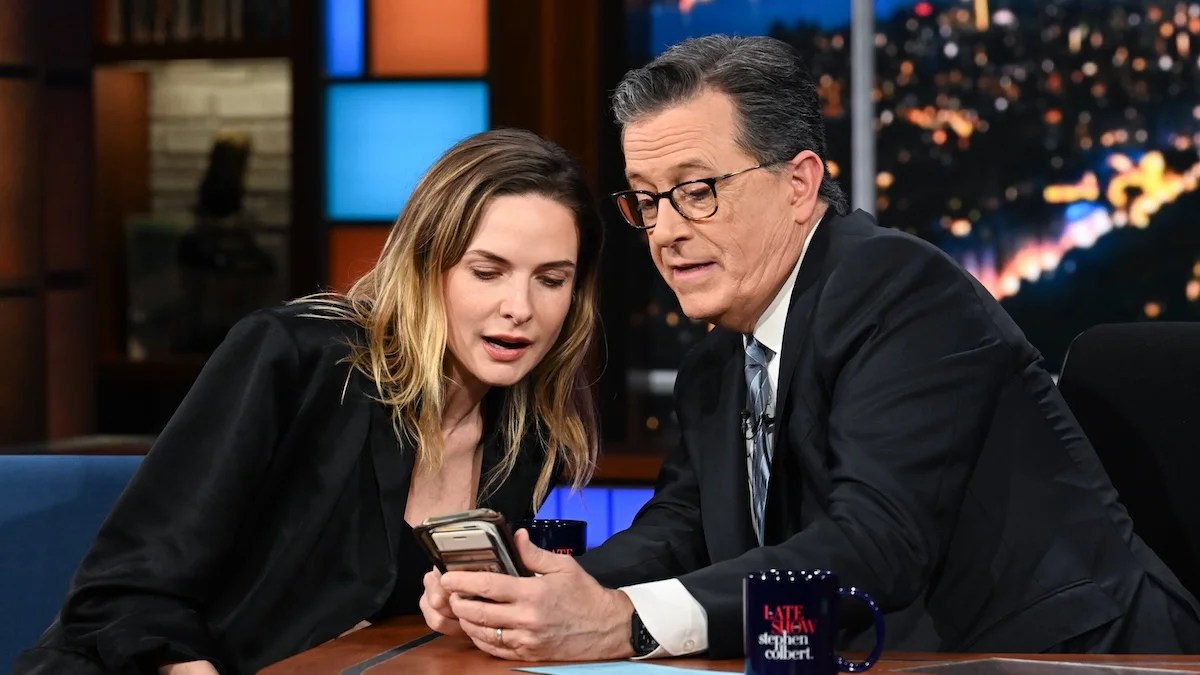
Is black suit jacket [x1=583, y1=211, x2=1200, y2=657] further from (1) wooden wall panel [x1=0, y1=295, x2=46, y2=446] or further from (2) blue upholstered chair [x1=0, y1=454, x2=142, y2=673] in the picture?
(1) wooden wall panel [x1=0, y1=295, x2=46, y2=446]

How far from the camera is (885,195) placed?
5.47m

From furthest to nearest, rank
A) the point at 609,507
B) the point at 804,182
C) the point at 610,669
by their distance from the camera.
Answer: the point at 609,507 → the point at 804,182 → the point at 610,669

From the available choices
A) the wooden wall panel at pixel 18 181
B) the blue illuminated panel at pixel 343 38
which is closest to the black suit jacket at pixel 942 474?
the wooden wall panel at pixel 18 181

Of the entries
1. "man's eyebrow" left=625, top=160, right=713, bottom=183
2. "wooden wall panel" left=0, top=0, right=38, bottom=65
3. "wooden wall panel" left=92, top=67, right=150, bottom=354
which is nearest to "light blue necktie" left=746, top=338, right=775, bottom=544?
"man's eyebrow" left=625, top=160, right=713, bottom=183

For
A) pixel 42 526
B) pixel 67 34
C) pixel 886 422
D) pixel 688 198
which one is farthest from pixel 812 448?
pixel 67 34

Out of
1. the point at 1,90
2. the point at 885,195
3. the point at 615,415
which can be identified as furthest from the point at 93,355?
the point at 885,195

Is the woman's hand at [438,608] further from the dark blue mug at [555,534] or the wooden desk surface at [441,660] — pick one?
the dark blue mug at [555,534]

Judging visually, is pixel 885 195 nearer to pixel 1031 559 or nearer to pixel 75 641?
pixel 1031 559

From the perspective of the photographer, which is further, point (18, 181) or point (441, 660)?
point (18, 181)

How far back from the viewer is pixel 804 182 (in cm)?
211

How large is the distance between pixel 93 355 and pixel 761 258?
3.92 meters

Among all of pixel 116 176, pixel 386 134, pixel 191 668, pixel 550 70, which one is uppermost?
pixel 550 70

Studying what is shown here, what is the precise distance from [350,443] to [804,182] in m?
0.71

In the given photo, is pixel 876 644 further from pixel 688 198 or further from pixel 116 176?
pixel 116 176
